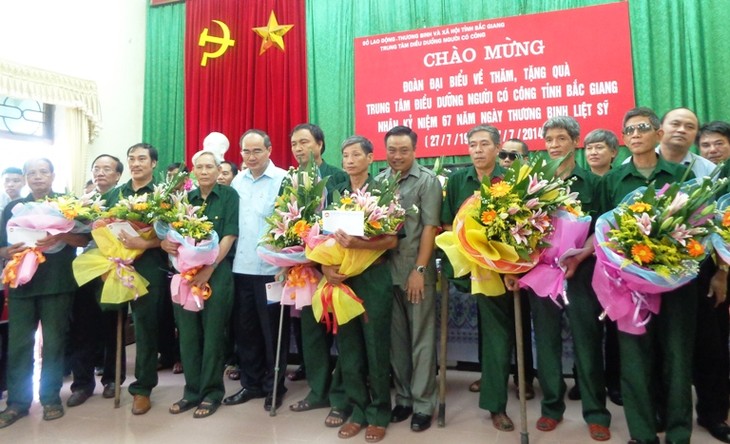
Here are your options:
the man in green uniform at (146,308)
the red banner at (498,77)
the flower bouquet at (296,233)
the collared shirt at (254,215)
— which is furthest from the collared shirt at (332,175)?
the red banner at (498,77)

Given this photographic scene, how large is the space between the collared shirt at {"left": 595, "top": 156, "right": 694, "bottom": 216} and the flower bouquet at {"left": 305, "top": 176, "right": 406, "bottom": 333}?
0.93m

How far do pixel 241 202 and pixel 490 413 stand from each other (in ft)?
5.80

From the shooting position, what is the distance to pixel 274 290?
266 cm

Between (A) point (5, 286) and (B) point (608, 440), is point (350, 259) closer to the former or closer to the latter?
(B) point (608, 440)

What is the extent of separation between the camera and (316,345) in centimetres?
270

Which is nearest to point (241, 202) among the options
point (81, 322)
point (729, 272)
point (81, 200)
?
point (81, 200)

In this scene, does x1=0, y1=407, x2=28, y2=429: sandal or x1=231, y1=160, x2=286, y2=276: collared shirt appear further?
x1=231, y1=160, x2=286, y2=276: collared shirt

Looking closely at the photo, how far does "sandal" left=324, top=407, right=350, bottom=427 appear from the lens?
99.5 inches

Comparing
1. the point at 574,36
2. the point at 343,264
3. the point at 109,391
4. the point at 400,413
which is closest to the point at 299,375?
the point at 400,413

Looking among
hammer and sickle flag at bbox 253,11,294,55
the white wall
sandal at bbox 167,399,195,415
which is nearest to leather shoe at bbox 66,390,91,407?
sandal at bbox 167,399,195,415

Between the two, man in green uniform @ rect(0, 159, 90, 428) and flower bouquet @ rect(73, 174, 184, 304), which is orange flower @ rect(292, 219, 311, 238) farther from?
man in green uniform @ rect(0, 159, 90, 428)

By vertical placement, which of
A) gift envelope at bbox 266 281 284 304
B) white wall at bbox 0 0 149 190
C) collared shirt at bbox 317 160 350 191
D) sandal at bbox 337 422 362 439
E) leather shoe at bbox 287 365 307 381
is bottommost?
sandal at bbox 337 422 362 439

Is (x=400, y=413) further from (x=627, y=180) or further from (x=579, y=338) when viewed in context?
(x=627, y=180)

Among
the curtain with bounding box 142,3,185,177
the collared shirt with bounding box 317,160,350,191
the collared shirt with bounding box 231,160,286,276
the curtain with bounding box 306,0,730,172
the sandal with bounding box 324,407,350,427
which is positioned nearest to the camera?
the sandal with bounding box 324,407,350,427
